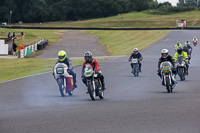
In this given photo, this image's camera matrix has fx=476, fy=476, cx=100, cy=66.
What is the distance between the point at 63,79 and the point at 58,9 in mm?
128391

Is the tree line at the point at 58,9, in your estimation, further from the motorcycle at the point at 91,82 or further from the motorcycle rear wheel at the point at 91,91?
the motorcycle rear wheel at the point at 91,91

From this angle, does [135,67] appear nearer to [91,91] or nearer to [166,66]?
[166,66]

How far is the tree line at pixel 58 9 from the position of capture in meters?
130

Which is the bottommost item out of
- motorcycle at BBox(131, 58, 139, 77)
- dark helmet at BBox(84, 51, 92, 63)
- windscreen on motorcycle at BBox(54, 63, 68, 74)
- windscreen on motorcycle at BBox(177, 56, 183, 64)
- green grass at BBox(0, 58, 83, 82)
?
green grass at BBox(0, 58, 83, 82)

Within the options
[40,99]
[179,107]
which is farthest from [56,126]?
[40,99]

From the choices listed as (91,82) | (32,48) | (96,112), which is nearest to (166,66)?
(91,82)

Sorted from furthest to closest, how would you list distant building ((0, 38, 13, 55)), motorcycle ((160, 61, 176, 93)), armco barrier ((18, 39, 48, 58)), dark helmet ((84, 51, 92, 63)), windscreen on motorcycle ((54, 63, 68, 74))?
distant building ((0, 38, 13, 55))
armco barrier ((18, 39, 48, 58))
motorcycle ((160, 61, 176, 93))
windscreen on motorcycle ((54, 63, 68, 74))
dark helmet ((84, 51, 92, 63))

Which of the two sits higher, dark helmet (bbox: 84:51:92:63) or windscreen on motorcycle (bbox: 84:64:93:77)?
dark helmet (bbox: 84:51:92:63)

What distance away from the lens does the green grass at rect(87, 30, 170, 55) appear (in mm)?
62244

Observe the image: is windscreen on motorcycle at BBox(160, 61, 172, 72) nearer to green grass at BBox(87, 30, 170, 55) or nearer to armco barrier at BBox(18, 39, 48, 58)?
armco barrier at BBox(18, 39, 48, 58)

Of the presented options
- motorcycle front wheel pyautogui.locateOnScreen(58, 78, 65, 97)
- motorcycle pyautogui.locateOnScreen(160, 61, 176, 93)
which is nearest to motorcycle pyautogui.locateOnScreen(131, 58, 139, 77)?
motorcycle pyautogui.locateOnScreen(160, 61, 176, 93)

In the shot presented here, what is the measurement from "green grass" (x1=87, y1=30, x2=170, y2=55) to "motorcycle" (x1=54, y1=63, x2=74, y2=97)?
43654 millimetres

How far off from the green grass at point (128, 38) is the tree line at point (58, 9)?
51707 mm

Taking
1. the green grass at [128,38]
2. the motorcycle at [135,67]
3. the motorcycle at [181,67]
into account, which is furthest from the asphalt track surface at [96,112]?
the green grass at [128,38]
